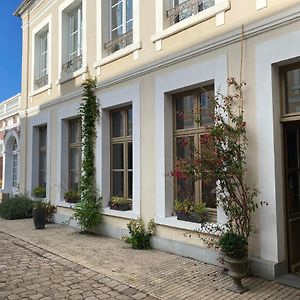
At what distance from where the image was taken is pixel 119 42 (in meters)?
8.48

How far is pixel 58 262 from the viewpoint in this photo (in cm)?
618

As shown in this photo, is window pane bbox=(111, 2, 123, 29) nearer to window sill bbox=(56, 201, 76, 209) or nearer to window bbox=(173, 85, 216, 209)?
window bbox=(173, 85, 216, 209)

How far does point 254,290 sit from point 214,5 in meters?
4.37

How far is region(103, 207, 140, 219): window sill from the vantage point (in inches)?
290

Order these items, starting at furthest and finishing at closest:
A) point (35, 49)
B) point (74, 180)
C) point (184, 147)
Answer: point (35, 49), point (74, 180), point (184, 147)

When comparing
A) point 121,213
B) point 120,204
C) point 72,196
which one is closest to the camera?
point 121,213

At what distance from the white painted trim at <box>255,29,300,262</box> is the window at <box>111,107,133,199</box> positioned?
11.5 feet

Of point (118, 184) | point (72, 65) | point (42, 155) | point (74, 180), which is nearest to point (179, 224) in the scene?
point (118, 184)

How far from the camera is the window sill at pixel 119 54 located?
24.6 ft

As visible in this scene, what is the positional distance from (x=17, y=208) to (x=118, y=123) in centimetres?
502

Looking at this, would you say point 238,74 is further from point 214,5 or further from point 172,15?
point 172,15

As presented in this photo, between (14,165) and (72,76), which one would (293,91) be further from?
(14,165)

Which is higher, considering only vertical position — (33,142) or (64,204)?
(33,142)

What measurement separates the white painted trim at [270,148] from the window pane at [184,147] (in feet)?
5.11
